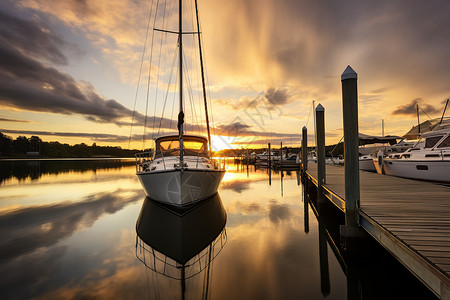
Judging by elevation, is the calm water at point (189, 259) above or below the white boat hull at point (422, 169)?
below

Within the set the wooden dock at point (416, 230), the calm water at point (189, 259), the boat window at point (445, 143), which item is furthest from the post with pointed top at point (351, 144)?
the boat window at point (445, 143)

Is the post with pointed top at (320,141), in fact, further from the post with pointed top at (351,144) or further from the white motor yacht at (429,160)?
the white motor yacht at (429,160)

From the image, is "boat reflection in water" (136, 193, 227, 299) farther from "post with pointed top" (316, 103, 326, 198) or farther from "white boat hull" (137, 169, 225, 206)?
"post with pointed top" (316, 103, 326, 198)

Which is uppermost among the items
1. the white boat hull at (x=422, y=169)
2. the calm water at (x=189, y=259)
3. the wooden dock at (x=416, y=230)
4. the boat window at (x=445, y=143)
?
the boat window at (x=445, y=143)

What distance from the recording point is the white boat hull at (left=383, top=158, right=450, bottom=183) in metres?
10.2

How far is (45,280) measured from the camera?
436cm

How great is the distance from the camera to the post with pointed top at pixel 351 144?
474cm

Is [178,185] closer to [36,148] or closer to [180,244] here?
[180,244]

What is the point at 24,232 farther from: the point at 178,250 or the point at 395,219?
the point at 395,219

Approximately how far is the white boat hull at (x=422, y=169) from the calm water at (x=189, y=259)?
6.29 meters

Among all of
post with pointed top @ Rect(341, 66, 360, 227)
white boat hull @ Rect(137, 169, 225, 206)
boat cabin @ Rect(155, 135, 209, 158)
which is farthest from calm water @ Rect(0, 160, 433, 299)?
boat cabin @ Rect(155, 135, 209, 158)

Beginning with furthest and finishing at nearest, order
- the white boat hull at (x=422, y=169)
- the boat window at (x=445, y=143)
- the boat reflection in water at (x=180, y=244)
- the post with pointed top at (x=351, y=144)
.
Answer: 1. the boat window at (x=445, y=143)
2. the white boat hull at (x=422, y=169)
3. the post with pointed top at (x=351, y=144)
4. the boat reflection in water at (x=180, y=244)

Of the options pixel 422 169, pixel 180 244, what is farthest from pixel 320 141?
pixel 180 244

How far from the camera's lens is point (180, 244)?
602 centimetres
